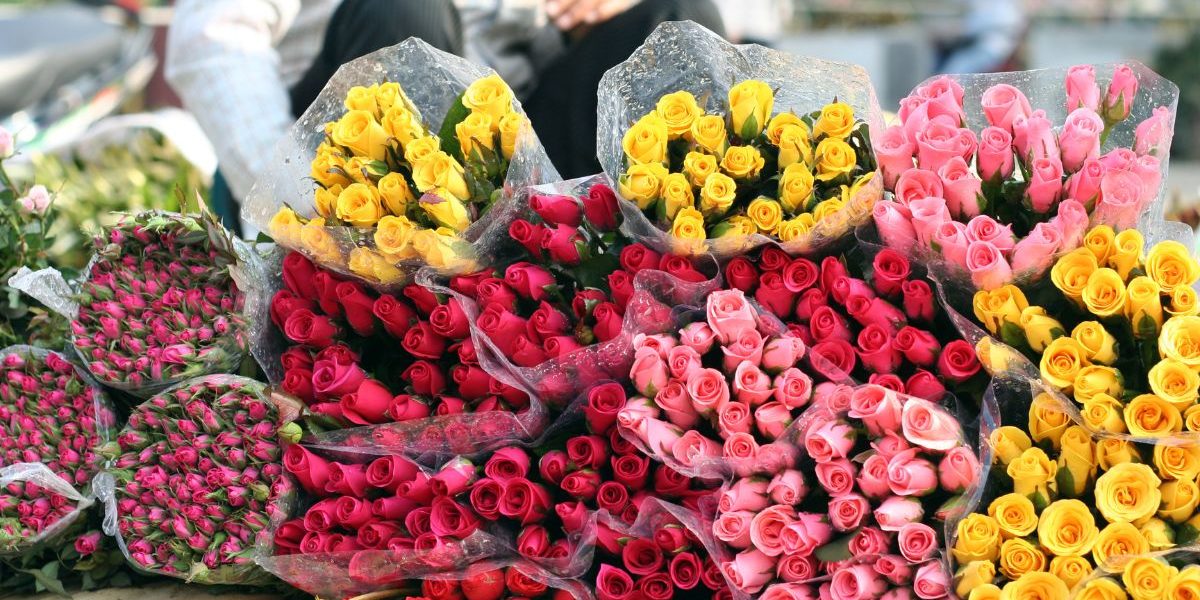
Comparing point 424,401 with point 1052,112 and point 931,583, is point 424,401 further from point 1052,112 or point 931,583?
point 1052,112

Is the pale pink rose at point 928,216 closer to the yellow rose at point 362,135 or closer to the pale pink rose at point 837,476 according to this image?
the pale pink rose at point 837,476

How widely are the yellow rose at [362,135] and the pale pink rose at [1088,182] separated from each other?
2.51 ft

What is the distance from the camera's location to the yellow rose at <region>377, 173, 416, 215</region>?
1.32 metres

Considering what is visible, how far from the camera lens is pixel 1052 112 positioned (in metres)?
1.38

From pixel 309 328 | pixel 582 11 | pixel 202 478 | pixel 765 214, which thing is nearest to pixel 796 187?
pixel 765 214

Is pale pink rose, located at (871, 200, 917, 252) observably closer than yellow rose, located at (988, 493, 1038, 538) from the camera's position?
No

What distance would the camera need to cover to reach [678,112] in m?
1.32

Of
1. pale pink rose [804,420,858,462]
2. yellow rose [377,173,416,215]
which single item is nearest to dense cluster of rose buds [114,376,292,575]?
yellow rose [377,173,416,215]

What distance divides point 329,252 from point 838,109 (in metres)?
0.61

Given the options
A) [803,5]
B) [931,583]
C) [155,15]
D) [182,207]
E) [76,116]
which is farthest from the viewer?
[803,5]

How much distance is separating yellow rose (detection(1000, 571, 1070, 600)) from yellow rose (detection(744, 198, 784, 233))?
442 mm

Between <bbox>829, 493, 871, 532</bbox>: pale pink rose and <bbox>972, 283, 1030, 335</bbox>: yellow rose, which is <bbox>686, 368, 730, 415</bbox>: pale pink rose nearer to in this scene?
<bbox>829, 493, 871, 532</bbox>: pale pink rose

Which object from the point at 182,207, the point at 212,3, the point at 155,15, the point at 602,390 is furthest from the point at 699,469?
the point at 155,15

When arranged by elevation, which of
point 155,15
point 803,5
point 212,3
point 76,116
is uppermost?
point 212,3
